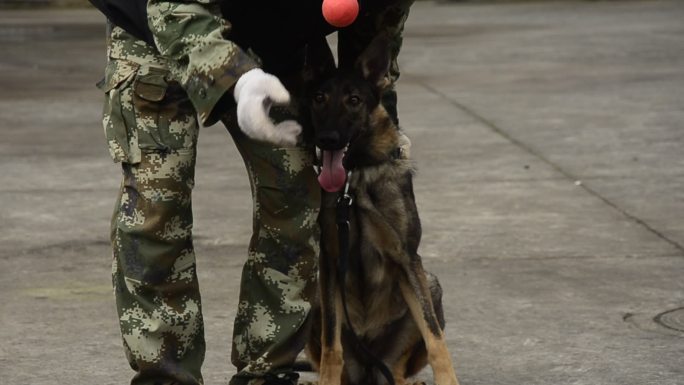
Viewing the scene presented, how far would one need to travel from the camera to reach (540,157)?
8.75m

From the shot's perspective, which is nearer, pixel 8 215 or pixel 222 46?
pixel 222 46

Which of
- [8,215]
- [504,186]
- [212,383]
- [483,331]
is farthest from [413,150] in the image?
[212,383]

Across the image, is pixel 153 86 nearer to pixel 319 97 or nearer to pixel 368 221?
pixel 319 97

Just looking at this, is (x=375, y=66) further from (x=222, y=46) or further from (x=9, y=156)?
(x=9, y=156)

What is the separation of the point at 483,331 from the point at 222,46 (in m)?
2.21

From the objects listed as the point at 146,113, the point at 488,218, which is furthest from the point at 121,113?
the point at 488,218

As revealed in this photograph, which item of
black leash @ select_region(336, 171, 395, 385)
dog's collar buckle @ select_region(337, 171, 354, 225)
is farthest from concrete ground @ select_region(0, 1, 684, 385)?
dog's collar buckle @ select_region(337, 171, 354, 225)

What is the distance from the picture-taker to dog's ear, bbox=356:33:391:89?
4.17 metres

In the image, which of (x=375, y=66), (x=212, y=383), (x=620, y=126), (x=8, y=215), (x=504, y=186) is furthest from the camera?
(x=620, y=126)

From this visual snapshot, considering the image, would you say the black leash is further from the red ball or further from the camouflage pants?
the red ball

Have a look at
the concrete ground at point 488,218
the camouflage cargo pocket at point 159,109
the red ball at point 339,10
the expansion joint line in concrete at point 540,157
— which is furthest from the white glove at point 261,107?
the expansion joint line in concrete at point 540,157

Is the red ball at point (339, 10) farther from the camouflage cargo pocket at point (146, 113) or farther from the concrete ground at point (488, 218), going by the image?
the concrete ground at point (488, 218)

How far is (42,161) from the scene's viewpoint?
888 cm

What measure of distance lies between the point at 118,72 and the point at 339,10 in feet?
2.30
